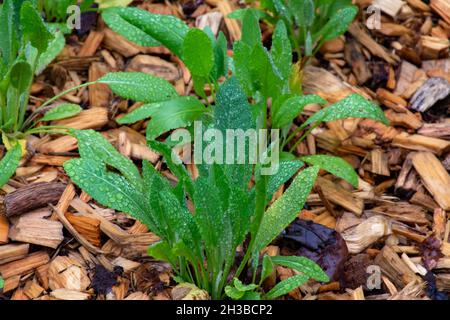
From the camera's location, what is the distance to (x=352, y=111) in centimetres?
207

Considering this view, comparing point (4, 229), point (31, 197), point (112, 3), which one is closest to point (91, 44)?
point (112, 3)

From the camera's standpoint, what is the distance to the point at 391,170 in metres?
2.21

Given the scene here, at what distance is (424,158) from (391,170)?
4.2 inches

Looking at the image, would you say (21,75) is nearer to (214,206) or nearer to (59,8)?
(59,8)

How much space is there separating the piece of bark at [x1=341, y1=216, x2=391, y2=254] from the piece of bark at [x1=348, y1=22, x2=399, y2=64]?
29.0 inches

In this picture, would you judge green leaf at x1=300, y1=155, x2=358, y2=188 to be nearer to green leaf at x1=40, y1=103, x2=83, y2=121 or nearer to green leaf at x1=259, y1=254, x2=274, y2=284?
green leaf at x1=259, y1=254, x2=274, y2=284

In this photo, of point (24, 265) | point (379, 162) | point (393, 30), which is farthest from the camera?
point (393, 30)

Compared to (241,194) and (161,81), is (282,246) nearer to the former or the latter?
(241,194)

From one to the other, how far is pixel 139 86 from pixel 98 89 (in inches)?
9.2

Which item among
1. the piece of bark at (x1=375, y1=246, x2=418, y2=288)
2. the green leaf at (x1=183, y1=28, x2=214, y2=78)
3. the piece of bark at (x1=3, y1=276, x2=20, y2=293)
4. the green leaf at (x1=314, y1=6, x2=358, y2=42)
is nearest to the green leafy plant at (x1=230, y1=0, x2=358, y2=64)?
the green leaf at (x1=314, y1=6, x2=358, y2=42)

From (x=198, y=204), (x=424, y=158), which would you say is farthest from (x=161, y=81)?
(x=424, y=158)

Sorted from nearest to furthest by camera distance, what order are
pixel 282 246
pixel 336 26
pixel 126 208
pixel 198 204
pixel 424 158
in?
pixel 198 204, pixel 126 208, pixel 282 246, pixel 424 158, pixel 336 26

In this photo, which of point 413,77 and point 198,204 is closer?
point 198,204

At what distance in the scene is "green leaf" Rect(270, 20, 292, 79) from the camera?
6.82ft
